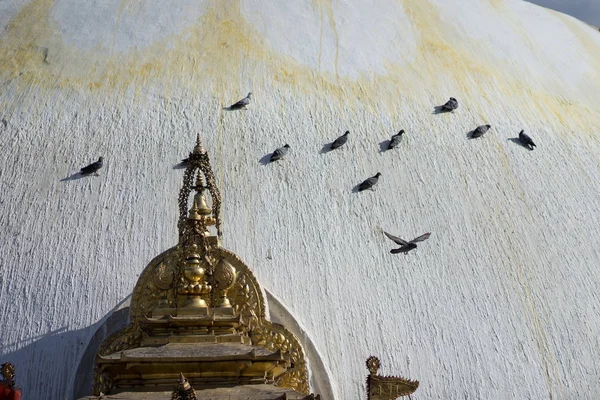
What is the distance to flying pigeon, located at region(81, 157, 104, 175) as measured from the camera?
8953 mm

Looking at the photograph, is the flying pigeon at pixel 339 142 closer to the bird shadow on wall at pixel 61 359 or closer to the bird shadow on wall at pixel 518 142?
the bird shadow on wall at pixel 518 142

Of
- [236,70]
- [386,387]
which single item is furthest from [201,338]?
[236,70]

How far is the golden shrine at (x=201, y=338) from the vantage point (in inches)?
249

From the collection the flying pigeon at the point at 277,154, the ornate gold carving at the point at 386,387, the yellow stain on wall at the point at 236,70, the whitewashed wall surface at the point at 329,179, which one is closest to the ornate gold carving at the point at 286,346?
the whitewashed wall surface at the point at 329,179

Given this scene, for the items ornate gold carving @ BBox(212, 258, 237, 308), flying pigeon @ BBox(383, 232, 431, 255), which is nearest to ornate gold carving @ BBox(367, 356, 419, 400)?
ornate gold carving @ BBox(212, 258, 237, 308)

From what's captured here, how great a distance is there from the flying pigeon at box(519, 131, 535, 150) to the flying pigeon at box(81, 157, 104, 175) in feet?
14.8

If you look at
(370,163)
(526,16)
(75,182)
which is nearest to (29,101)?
(75,182)

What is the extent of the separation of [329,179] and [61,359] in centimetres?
317

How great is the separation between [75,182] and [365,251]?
287 cm

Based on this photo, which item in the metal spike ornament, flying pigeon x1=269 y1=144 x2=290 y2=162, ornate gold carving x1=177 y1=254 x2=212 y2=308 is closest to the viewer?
ornate gold carving x1=177 y1=254 x2=212 y2=308

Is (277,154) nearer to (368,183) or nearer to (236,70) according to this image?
(368,183)

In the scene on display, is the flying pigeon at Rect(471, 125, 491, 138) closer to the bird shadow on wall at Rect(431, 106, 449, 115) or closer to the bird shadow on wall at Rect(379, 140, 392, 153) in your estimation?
the bird shadow on wall at Rect(431, 106, 449, 115)

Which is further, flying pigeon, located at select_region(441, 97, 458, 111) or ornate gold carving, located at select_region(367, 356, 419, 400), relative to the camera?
flying pigeon, located at select_region(441, 97, 458, 111)

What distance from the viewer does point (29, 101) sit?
9.68 m
